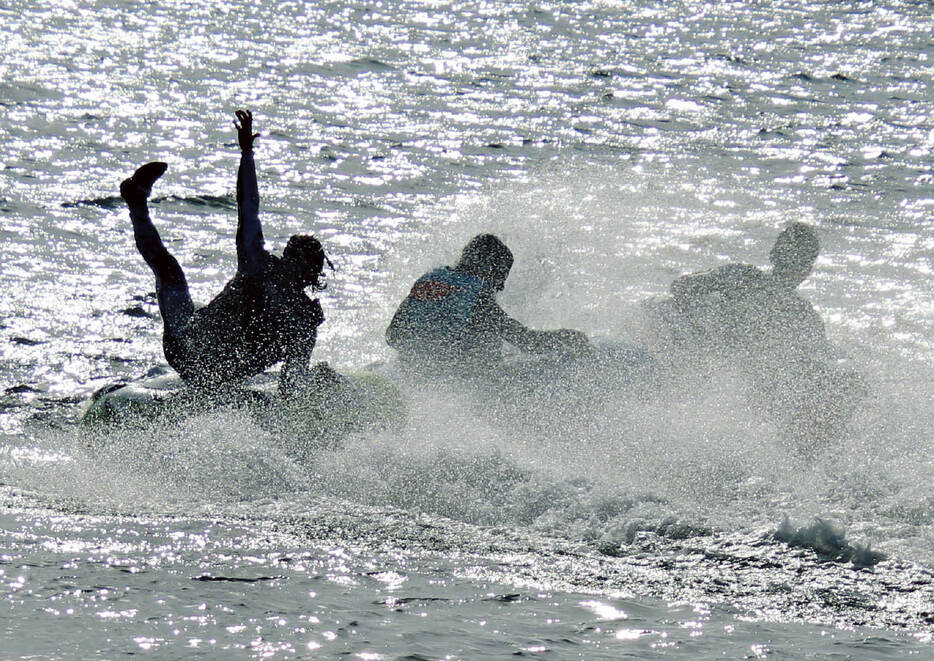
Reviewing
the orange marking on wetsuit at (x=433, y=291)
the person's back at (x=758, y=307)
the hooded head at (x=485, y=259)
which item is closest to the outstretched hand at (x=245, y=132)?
the orange marking on wetsuit at (x=433, y=291)

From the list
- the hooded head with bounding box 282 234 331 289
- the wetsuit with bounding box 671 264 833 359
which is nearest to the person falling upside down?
the hooded head with bounding box 282 234 331 289

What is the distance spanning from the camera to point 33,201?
555 inches

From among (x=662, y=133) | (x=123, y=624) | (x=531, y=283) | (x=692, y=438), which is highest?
(x=662, y=133)

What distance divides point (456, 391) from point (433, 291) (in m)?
0.67

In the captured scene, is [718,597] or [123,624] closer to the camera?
[123,624]

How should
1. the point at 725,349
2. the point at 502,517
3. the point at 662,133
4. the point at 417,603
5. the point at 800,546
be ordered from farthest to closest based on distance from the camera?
the point at 662,133 < the point at 725,349 < the point at 502,517 < the point at 800,546 < the point at 417,603

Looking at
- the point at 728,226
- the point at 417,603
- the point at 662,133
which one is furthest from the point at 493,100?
the point at 417,603

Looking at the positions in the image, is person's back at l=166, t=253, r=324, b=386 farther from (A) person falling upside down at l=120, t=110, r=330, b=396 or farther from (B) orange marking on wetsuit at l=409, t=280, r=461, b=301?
(B) orange marking on wetsuit at l=409, t=280, r=461, b=301

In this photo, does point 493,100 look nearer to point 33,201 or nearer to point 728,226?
point 728,226

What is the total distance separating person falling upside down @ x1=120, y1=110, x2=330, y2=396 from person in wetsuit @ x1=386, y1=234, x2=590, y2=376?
2.59 ft

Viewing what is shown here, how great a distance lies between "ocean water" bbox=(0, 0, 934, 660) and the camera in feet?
17.0

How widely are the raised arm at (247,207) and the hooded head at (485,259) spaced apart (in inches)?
61.6

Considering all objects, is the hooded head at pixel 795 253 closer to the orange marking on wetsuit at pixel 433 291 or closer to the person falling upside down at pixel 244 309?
the orange marking on wetsuit at pixel 433 291

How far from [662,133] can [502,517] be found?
44.8 ft
